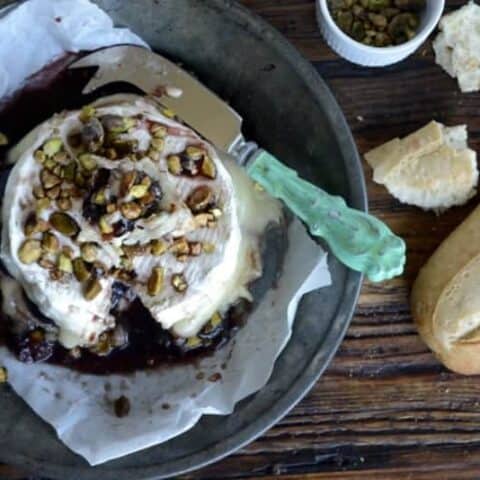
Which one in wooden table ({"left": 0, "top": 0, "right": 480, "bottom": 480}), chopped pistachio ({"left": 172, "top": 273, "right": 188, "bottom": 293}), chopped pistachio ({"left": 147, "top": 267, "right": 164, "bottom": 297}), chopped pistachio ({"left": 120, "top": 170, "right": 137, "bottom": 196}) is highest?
chopped pistachio ({"left": 120, "top": 170, "right": 137, "bottom": 196})

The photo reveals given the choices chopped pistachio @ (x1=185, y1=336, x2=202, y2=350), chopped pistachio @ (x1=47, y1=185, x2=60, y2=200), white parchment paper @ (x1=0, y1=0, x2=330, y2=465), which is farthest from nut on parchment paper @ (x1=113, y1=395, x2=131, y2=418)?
chopped pistachio @ (x1=47, y1=185, x2=60, y2=200)

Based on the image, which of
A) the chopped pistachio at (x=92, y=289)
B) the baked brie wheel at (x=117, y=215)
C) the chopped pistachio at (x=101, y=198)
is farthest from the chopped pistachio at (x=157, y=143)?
the chopped pistachio at (x=92, y=289)

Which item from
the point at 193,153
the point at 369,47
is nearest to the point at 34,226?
the point at 193,153

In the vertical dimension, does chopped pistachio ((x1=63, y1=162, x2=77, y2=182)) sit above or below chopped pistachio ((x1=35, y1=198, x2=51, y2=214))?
above

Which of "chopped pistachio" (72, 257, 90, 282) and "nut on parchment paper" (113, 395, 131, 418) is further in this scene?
"nut on parchment paper" (113, 395, 131, 418)

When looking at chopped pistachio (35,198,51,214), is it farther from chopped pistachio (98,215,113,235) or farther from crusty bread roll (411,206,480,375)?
crusty bread roll (411,206,480,375)

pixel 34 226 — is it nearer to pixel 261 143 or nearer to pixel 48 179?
pixel 48 179

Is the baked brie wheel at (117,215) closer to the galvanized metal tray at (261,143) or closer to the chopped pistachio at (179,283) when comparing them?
the chopped pistachio at (179,283)
